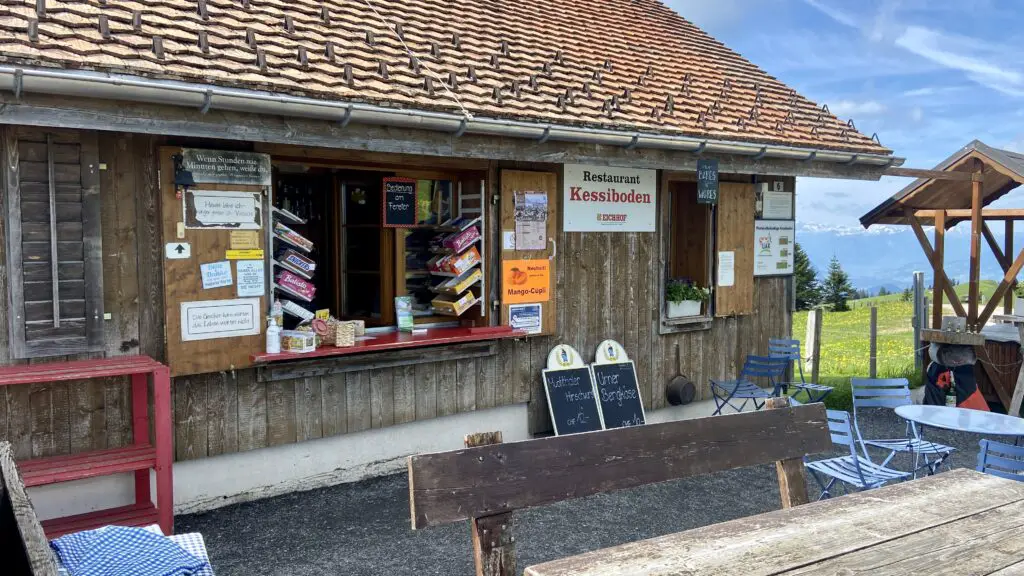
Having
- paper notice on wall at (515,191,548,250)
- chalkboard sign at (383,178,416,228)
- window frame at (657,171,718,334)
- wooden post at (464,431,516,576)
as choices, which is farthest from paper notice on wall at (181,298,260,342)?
window frame at (657,171,718,334)

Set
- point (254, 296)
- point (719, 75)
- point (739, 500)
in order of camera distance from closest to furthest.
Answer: point (254, 296) → point (739, 500) → point (719, 75)

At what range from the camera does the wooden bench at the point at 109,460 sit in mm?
4512

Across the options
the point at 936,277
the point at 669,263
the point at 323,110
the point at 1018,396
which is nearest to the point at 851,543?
the point at 323,110

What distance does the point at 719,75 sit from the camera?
30.9 feet

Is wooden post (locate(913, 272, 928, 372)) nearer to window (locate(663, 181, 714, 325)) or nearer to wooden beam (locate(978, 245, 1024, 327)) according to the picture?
wooden beam (locate(978, 245, 1024, 327))

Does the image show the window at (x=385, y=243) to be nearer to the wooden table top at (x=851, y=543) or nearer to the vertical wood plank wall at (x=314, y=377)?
the vertical wood plank wall at (x=314, y=377)

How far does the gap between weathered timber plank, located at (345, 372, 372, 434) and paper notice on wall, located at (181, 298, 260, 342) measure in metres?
0.93

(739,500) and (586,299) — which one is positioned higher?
(586,299)

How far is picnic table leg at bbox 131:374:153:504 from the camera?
519 centimetres

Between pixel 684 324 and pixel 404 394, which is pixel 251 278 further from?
pixel 684 324

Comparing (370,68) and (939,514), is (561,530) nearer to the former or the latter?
(939,514)

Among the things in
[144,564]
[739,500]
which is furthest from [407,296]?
[144,564]

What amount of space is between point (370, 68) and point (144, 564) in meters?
4.29

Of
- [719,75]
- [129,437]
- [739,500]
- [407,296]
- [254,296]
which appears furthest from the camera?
[719,75]
